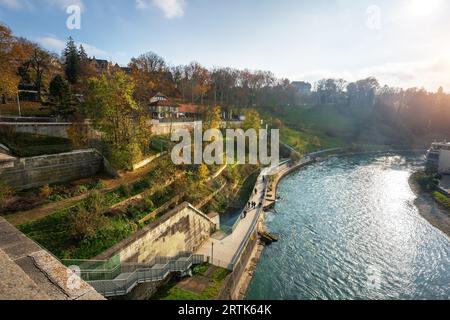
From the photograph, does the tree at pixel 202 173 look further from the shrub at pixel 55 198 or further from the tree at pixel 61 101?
the tree at pixel 61 101

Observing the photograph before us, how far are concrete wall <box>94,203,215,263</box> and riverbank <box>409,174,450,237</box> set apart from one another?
2631 centimetres

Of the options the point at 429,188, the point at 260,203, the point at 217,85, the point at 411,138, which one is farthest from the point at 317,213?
the point at 411,138

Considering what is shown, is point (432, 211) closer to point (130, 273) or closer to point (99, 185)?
point (130, 273)

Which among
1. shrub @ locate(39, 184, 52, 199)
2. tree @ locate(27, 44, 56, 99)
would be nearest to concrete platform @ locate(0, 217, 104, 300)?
shrub @ locate(39, 184, 52, 199)

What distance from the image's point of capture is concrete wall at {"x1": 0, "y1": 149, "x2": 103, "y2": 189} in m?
19.1

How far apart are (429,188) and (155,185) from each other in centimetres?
4341

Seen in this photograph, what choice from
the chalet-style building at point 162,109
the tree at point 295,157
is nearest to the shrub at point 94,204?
the chalet-style building at point 162,109

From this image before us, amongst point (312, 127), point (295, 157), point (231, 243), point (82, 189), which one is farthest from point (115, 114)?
point (312, 127)

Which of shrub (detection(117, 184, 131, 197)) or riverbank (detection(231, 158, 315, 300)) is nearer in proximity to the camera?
riverbank (detection(231, 158, 315, 300))

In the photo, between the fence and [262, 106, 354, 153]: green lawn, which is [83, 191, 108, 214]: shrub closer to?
the fence

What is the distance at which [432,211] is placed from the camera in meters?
32.1
